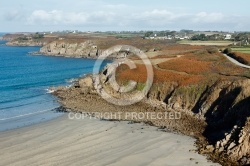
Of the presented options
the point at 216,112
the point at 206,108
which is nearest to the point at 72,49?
the point at 206,108

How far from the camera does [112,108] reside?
4981cm

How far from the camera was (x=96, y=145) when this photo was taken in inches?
1387

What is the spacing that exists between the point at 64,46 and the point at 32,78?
78720 millimetres

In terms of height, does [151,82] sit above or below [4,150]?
above

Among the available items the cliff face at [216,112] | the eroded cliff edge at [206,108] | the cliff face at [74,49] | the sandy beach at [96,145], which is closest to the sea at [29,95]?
the eroded cliff edge at [206,108]

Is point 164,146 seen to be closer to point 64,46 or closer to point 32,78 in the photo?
point 32,78

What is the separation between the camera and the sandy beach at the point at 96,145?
102 ft

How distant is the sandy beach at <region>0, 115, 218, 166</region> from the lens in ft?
102

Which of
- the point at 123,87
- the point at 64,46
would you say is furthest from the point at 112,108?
the point at 64,46

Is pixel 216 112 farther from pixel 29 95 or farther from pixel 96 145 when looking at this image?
pixel 29 95

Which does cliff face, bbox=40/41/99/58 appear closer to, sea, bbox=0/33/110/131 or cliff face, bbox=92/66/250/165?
sea, bbox=0/33/110/131

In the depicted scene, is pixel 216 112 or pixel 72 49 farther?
pixel 72 49

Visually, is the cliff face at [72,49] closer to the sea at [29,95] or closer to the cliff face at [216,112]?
the sea at [29,95]

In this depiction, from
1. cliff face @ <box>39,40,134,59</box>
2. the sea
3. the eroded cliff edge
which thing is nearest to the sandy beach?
the eroded cliff edge
